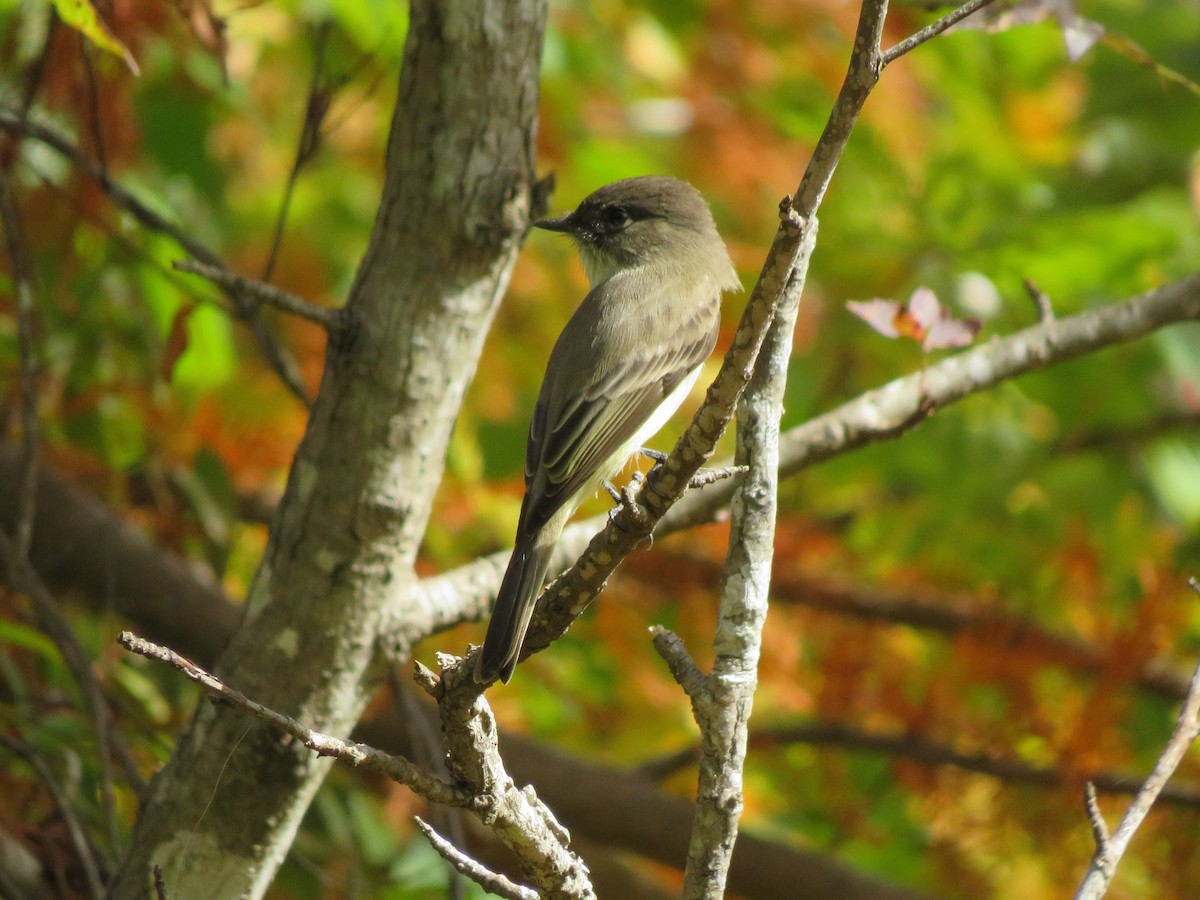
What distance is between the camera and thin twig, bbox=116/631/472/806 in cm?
170

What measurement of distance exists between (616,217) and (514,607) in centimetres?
214

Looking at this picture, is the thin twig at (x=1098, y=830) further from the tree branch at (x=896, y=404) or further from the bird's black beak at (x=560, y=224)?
the bird's black beak at (x=560, y=224)

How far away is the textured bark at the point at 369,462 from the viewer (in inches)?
104

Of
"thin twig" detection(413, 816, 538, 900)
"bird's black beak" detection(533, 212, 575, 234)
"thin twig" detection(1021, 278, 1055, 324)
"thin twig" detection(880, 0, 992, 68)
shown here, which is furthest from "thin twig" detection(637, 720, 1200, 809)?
"thin twig" detection(880, 0, 992, 68)

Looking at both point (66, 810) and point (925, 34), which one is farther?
point (66, 810)

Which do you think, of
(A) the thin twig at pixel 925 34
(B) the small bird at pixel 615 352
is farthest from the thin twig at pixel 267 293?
(A) the thin twig at pixel 925 34

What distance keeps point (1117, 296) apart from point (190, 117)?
3.35 m

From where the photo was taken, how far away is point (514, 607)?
2377 millimetres

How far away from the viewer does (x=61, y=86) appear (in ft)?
13.3

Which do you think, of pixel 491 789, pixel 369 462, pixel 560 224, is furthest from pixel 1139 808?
pixel 560 224

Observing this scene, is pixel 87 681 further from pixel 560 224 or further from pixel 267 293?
pixel 560 224

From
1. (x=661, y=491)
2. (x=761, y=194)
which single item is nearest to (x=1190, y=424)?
(x=761, y=194)

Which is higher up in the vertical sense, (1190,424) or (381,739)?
(1190,424)

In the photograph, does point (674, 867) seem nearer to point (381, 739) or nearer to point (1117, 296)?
point (381, 739)
